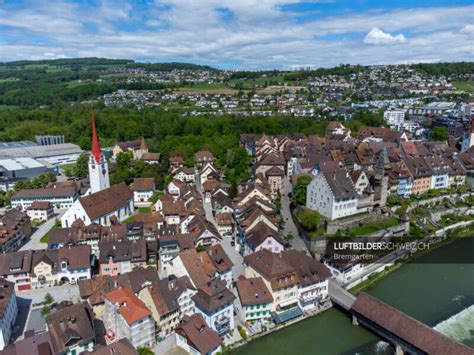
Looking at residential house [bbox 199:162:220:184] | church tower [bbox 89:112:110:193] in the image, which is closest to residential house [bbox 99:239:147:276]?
church tower [bbox 89:112:110:193]

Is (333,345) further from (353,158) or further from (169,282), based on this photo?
(353,158)

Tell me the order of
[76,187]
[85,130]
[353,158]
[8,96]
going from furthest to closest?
[8,96] → [85,130] → [353,158] → [76,187]

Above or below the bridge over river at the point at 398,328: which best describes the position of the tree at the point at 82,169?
above

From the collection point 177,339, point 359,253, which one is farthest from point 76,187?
point 359,253

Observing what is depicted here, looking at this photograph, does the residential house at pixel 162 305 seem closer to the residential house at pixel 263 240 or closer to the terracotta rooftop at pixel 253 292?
the terracotta rooftop at pixel 253 292

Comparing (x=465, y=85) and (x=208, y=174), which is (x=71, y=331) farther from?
(x=465, y=85)

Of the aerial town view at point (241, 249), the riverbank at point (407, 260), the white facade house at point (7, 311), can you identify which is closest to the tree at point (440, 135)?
the aerial town view at point (241, 249)
